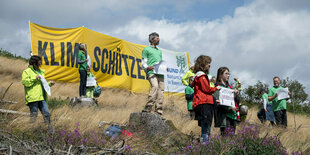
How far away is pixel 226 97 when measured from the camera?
552 centimetres

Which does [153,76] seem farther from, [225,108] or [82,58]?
[82,58]

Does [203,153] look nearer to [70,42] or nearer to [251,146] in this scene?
[251,146]

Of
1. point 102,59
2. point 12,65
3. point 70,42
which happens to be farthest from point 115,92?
point 12,65

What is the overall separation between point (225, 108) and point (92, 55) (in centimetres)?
912

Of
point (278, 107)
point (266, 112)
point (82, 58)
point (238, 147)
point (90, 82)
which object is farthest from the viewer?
point (90, 82)

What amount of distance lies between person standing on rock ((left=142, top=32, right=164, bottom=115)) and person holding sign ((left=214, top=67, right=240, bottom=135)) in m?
1.61

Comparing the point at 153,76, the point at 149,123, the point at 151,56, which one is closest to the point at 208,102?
the point at 149,123

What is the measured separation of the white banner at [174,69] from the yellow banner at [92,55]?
1116 mm

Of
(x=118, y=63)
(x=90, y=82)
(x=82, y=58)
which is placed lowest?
(x=90, y=82)

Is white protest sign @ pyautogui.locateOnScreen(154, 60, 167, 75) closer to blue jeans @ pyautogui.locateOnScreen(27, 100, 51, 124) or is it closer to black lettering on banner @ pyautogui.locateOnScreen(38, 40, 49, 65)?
blue jeans @ pyautogui.locateOnScreen(27, 100, 51, 124)

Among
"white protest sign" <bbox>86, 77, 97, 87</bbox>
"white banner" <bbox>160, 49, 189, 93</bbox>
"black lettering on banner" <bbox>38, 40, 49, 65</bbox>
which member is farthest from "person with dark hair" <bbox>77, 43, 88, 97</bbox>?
"white banner" <bbox>160, 49, 189, 93</bbox>

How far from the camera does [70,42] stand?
13422mm

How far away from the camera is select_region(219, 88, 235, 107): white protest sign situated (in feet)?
18.0

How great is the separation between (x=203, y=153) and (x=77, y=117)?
322 centimetres
